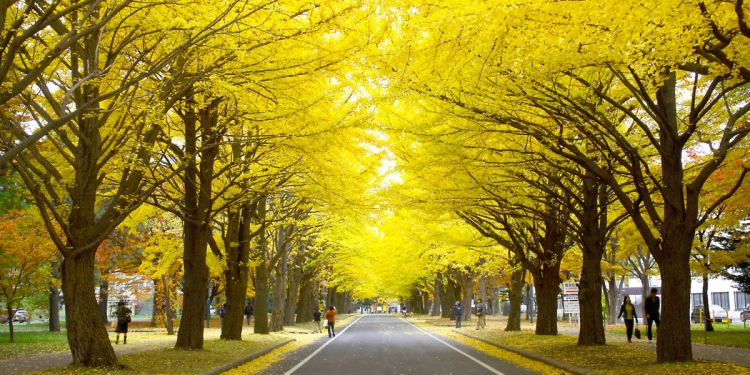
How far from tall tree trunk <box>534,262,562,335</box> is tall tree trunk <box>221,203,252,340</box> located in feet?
34.0

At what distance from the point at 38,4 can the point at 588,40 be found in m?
9.17

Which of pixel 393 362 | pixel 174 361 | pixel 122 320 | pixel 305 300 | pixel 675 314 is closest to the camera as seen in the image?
pixel 675 314

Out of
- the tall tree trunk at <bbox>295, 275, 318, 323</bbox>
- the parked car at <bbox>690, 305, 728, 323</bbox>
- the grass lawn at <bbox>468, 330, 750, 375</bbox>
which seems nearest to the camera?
the grass lawn at <bbox>468, 330, 750, 375</bbox>

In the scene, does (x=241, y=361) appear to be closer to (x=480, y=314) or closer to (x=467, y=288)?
(x=480, y=314)

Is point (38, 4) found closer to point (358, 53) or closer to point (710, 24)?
point (358, 53)

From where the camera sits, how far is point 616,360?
44.9 feet

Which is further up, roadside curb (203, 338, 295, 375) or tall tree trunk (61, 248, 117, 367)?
tall tree trunk (61, 248, 117, 367)

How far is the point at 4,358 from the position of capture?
16.0m

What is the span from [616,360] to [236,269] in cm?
1320

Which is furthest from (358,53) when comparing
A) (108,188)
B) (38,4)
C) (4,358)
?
(4,358)

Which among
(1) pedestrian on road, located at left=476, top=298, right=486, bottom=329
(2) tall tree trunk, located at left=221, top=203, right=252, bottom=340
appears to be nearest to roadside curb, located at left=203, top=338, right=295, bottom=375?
(2) tall tree trunk, located at left=221, top=203, right=252, bottom=340

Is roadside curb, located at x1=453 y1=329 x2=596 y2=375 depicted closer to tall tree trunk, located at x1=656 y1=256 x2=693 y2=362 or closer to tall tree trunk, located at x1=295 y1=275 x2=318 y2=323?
tall tree trunk, located at x1=656 y1=256 x2=693 y2=362

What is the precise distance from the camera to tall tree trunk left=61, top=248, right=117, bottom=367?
11.6 meters

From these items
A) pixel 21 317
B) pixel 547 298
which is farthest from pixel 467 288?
pixel 21 317
